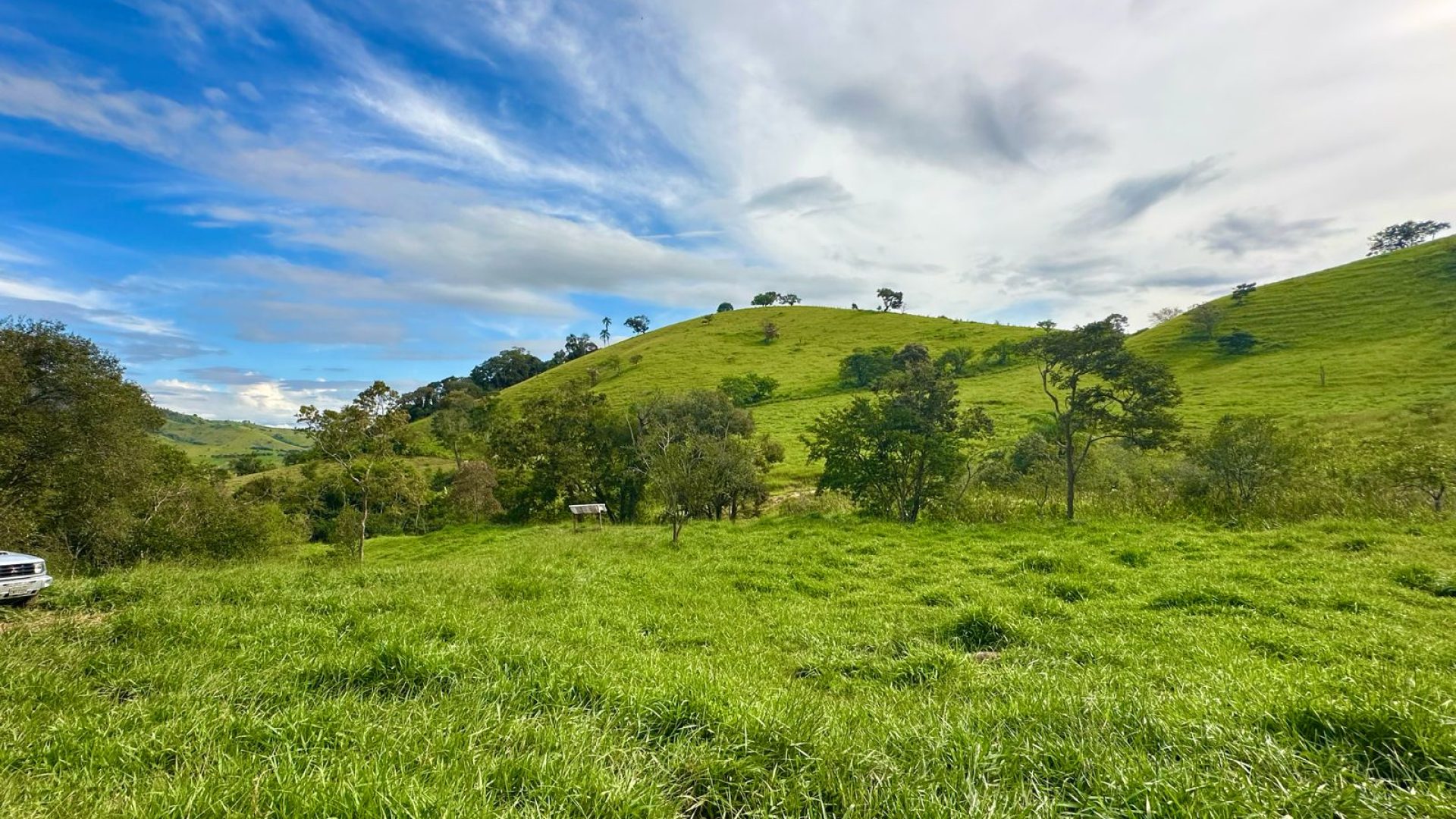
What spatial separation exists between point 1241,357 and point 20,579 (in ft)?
279

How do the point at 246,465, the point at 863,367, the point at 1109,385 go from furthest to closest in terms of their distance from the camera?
the point at 863,367 < the point at 246,465 < the point at 1109,385

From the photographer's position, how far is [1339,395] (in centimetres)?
4259

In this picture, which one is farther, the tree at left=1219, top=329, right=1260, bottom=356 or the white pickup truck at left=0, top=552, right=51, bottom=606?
the tree at left=1219, top=329, right=1260, bottom=356

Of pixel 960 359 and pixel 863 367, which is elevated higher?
pixel 960 359

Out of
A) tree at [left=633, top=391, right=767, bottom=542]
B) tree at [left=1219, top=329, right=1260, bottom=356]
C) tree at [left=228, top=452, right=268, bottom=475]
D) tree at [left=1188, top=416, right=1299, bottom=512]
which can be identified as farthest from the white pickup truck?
tree at [left=1219, top=329, right=1260, bottom=356]

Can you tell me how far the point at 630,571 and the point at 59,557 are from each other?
1965 centimetres

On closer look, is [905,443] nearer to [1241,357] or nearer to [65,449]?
[65,449]

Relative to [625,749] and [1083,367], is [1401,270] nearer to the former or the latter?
[1083,367]

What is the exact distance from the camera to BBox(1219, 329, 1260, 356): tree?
61397mm

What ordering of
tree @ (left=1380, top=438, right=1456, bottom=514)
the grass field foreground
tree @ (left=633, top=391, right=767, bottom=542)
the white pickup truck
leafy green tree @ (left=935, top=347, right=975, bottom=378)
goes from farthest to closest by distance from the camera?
1. leafy green tree @ (left=935, top=347, right=975, bottom=378)
2. tree @ (left=633, top=391, right=767, bottom=542)
3. tree @ (left=1380, top=438, right=1456, bottom=514)
4. the white pickup truck
5. the grass field foreground

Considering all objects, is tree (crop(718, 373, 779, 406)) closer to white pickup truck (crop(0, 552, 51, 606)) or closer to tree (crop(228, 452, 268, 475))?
tree (crop(228, 452, 268, 475))

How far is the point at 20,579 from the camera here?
25.3 feet

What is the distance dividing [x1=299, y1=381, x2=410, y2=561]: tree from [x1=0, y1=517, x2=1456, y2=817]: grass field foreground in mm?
11687

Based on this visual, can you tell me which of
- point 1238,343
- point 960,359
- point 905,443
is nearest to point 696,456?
point 905,443
